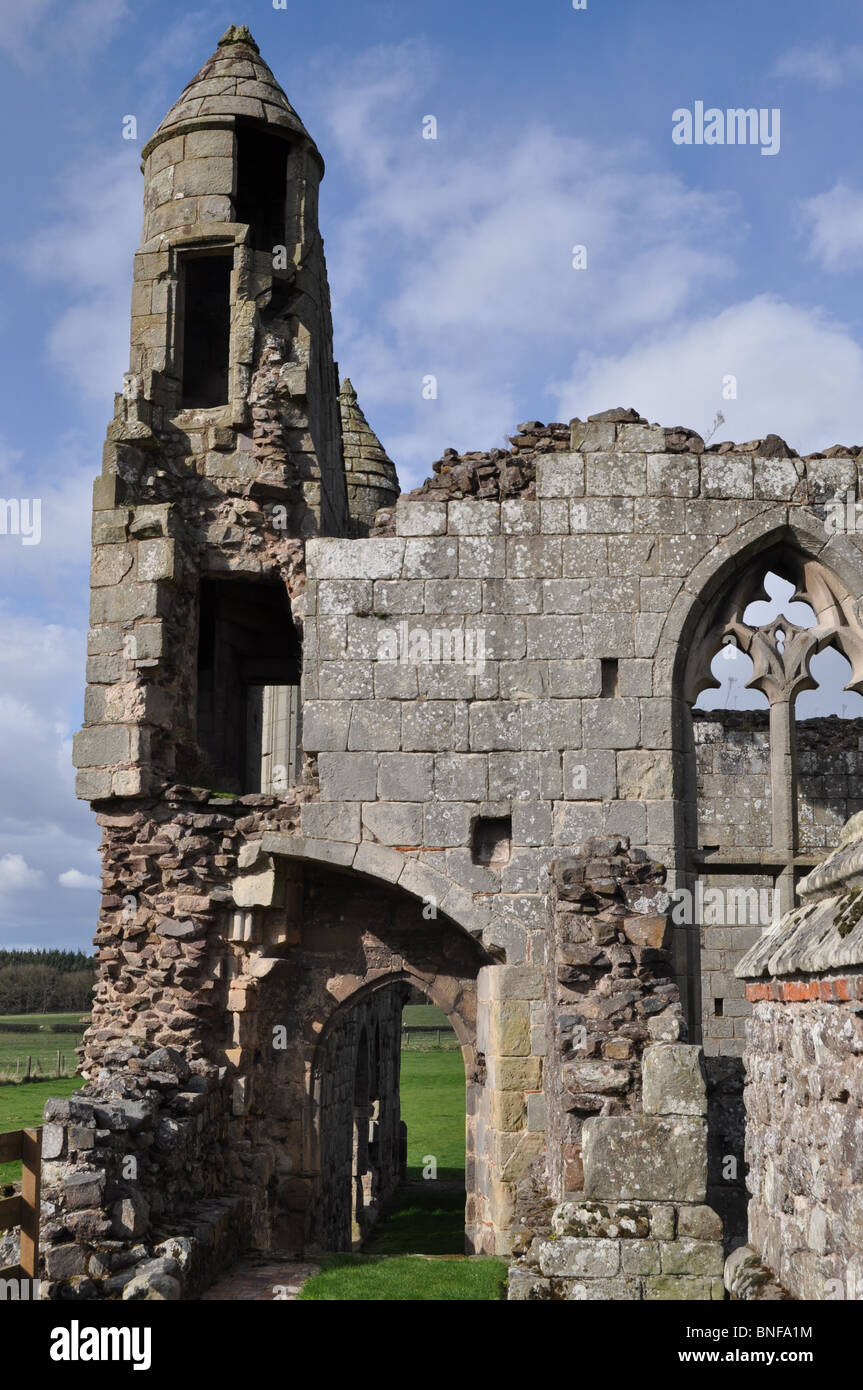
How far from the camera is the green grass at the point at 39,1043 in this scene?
74.7 ft

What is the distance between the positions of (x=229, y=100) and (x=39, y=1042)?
20.7 m

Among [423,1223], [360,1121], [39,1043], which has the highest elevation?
[39,1043]

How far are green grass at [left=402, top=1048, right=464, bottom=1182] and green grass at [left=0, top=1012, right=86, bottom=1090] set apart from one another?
5604mm

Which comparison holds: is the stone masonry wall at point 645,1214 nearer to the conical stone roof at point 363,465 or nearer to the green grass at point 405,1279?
the green grass at point 405,1279

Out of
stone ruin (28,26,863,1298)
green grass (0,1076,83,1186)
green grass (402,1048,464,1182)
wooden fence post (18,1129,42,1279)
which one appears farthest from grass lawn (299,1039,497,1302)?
green grass (0,1076,83,1186)

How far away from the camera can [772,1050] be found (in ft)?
16.5

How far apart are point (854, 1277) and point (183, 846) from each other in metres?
7.66

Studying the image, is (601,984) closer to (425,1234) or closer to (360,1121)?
(425,1234)

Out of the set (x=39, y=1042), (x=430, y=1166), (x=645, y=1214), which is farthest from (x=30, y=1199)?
(x=39, y=1042)

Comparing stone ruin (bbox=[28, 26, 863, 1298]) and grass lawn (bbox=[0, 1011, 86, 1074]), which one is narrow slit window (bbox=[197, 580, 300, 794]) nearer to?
stone ruin (bbox=[28, 26, 863, 1298])

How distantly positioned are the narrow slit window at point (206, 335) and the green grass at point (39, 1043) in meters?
10.6

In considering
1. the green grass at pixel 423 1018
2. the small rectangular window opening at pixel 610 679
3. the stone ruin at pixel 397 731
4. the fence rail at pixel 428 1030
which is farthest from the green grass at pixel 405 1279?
the green grass at pixel 423 1018

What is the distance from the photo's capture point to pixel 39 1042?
90.5ft
